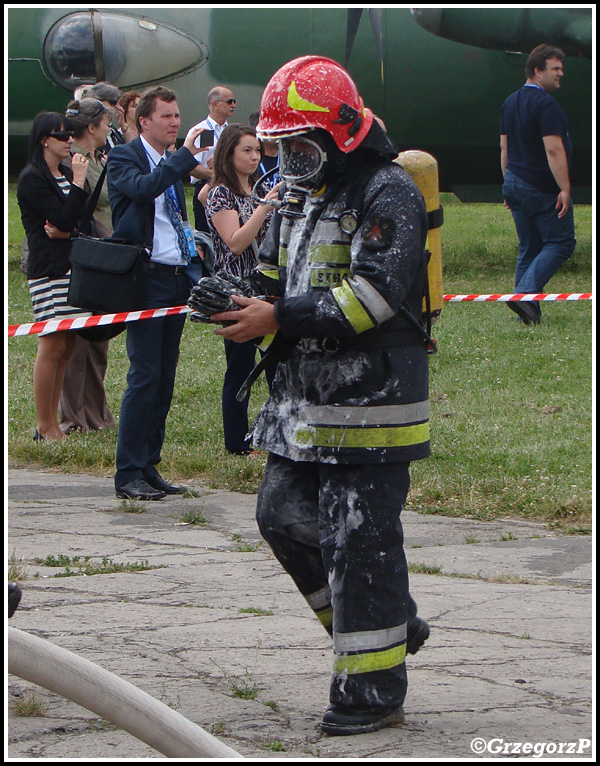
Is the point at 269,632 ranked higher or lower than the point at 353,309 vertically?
lower

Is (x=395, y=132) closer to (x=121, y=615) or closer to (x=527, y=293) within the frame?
(x=527, y=293)

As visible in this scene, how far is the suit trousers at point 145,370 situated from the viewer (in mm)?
6324

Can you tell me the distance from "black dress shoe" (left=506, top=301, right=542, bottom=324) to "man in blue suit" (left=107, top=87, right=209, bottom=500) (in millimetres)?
5085

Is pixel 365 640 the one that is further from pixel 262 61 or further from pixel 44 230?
pixel 262 61

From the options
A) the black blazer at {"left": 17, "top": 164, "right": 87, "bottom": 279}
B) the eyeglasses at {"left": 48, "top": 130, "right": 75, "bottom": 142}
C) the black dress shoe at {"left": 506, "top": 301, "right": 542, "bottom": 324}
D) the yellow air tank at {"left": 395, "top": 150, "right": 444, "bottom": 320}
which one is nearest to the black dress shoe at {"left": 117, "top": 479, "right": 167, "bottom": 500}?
the black blazer at {"left": 17, "top": 164, "right": 87, "bottom": 279}

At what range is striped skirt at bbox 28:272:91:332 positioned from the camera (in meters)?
7.59

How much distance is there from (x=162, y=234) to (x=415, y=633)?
3418 millimetres

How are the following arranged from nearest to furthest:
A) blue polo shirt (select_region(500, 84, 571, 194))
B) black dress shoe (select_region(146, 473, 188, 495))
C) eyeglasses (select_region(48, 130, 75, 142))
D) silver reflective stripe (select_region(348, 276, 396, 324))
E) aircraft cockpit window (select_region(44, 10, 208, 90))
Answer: silver reflective stripe (select_region(348, 276, 396, 324)) → black dress shoe (select_region(146, 473, 188, 495)) → eyeglasses (select_region(48, 130, 75, 142)) → blue polo shirt (select_region(500, 84, 571, 194)) → aircraft cockpit window (select_region(44, 10, 208, 90))


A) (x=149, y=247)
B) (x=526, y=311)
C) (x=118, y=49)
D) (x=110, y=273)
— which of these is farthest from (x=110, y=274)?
(x=118, y=49)

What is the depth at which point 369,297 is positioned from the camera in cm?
317

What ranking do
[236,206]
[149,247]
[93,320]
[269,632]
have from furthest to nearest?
1. [93,320]
2. [236,206]
3. [149,247]
4. [269,632]

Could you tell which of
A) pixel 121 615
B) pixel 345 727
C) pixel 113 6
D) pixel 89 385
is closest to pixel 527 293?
pixel 89 385

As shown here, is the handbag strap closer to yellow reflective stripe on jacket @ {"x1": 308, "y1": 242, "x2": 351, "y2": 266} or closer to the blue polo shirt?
yellow reflective stripe on jacket @ {"x1": 308, "y1": 242, "x2": 351, "y2": 266}

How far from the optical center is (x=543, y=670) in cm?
373
